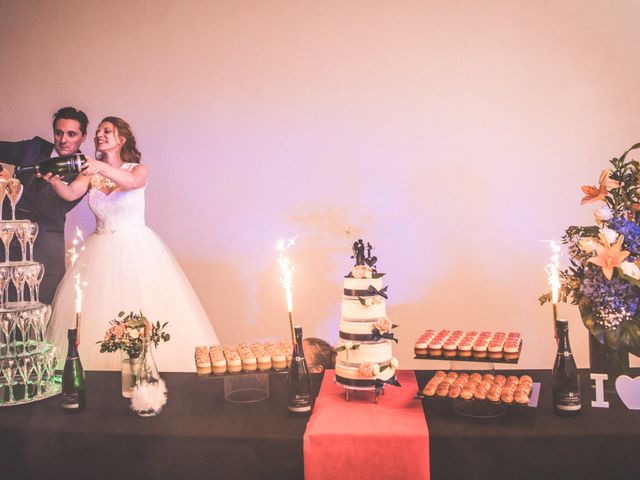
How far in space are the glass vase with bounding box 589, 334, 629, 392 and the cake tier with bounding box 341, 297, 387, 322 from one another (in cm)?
72

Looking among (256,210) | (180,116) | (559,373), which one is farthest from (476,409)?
(180,116)

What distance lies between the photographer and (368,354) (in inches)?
76.7

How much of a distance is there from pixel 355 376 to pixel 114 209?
2.22 m

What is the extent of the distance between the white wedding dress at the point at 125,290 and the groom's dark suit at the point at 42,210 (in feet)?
1.58

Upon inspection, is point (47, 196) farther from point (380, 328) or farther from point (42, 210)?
point (380, 328)

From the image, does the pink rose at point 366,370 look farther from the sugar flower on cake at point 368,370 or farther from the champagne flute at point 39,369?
the champagne flute at point 39,369

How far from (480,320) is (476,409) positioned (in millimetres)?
2295

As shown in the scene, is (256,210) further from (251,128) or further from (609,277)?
(609,277)

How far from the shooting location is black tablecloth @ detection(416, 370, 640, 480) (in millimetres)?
1601

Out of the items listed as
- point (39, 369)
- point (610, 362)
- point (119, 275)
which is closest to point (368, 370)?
point (610, 362)

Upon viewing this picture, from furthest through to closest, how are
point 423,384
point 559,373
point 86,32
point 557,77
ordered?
point 86,32 → point 557,77 → point 423,384 → point 559,373

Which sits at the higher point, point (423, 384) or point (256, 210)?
point (256, 210)

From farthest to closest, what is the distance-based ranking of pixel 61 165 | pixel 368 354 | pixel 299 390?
1. pixel 61 165
2. pixel 368 354
3. pixel 299 390

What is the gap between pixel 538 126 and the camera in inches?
154
